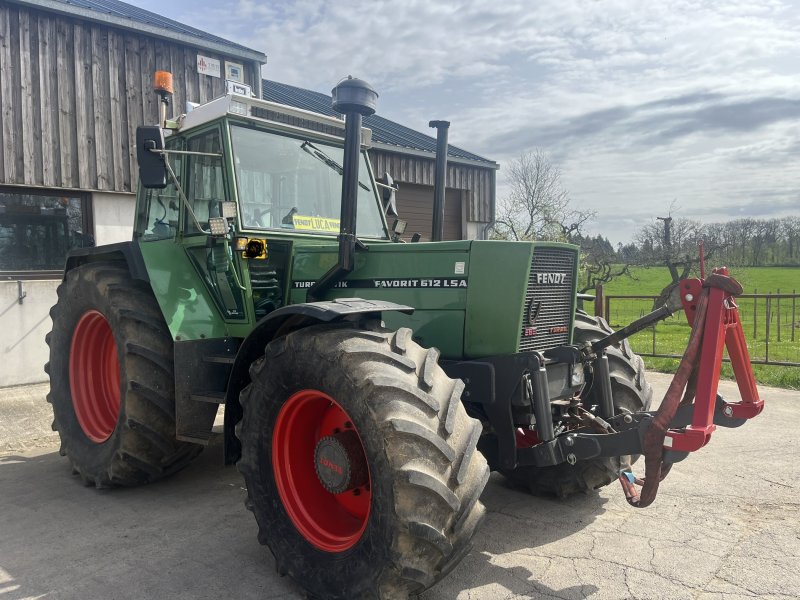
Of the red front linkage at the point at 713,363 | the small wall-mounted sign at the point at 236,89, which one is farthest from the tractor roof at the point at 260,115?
the red front linkage at the point at 713,363

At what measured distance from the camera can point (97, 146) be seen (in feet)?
→ 27.8

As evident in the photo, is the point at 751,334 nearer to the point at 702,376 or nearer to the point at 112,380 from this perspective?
the point at 702,376

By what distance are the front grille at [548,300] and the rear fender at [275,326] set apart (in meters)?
0.72

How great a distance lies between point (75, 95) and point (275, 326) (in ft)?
21.2

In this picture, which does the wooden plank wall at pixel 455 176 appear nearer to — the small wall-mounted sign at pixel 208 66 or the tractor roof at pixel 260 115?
the small wall-mounted sign at pixel 208 66

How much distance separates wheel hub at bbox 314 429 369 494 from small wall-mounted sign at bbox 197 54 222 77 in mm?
7743

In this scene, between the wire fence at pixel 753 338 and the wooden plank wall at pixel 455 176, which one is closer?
the wire fence at pixel 753 338

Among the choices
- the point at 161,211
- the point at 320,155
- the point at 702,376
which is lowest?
the point at 702,376

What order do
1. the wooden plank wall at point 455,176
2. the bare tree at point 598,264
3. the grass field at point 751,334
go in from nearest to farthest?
the grass field at point 751,334, the wooden plank wall at point 455,176, the bare tree at point 598,264

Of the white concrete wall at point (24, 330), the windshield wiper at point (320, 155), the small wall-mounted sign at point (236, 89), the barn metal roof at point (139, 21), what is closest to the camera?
the windshield wiper at point (320, 155)

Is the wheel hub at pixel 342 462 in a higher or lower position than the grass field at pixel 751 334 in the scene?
higher

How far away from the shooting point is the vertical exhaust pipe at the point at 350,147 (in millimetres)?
3480

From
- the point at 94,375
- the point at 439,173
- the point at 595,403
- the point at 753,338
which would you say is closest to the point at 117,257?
the point at 94,375

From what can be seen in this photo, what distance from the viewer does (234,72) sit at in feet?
32.2
